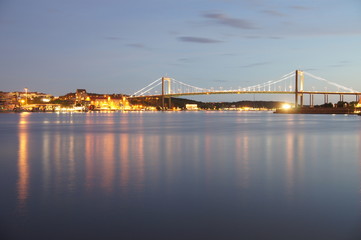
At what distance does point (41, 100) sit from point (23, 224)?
Answer: 435ft

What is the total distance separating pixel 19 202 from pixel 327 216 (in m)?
3.66

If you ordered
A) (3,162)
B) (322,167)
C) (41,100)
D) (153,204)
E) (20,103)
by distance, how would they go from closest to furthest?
(153,204)
(322,167)
(3,162)
(20,103)
(41,100)

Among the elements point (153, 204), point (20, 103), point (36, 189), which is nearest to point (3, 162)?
point (36, 189)

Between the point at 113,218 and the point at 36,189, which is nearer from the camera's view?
the point at 113,218

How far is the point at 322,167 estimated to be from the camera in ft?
27.9

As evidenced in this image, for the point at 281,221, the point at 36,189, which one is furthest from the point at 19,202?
the point at 281,221

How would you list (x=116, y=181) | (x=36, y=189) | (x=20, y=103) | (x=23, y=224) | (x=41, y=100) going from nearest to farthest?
1. (x=23, y=224)
2. (x=36, y=189)
3. (x=116, y=181)
4. (x=20, y=103)
5. (x=41, y=100)

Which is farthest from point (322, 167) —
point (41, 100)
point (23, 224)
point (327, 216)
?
point (41, 100)

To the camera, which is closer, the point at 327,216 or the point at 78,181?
the point at 327,216

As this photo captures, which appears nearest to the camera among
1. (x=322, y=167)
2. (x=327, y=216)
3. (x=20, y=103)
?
(x=327, y=216)

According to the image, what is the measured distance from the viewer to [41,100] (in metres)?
130

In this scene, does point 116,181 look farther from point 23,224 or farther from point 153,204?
point 23,224

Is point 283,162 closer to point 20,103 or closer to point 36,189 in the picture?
point 36,189

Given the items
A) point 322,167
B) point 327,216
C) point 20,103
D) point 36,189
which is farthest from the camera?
point 20,103
